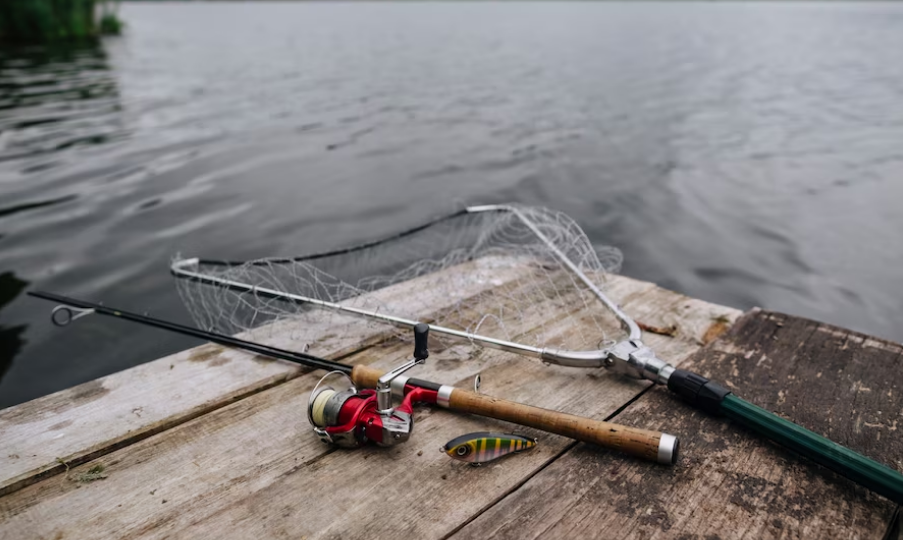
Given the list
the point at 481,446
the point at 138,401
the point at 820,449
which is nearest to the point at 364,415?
the point at 481,446

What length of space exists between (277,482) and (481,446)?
2.52 ft

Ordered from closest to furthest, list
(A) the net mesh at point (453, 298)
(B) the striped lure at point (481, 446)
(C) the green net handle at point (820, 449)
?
1. (C) the green net handle at point (820, 449)
2. (B) the striped lure at point (481, 446)
3. (A) the net mesh at point (453, 298)

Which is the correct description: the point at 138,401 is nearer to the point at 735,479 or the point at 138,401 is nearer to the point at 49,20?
the point at 735,479

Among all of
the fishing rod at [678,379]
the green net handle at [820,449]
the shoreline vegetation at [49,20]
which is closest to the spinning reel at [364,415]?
the fishing rod at [678,379]

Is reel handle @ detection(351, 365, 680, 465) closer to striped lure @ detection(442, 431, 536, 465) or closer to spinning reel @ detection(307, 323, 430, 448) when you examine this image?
striped lure @ detection(442, 431, 536, 465)

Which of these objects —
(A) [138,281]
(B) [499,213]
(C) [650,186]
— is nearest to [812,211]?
(C) [650,186]

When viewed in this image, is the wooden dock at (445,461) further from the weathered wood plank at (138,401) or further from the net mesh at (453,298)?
the net mesh at (453,298)

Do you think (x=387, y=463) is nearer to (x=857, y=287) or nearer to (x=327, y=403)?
(x=327, y=403)

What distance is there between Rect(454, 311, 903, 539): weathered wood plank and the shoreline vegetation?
3564 cm

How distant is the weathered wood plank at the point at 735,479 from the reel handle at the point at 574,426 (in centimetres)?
7

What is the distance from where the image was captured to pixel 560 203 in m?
8.59

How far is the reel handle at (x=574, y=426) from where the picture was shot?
226 centimetres

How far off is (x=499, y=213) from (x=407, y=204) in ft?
9.72

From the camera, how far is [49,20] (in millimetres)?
30062
